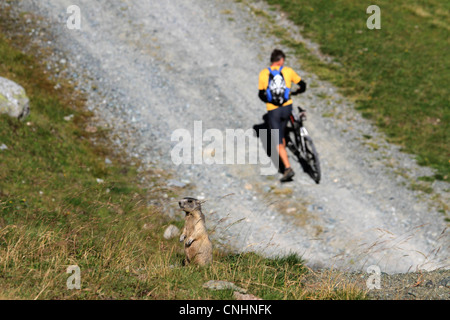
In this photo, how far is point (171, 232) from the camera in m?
8.50

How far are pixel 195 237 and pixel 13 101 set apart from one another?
25.3ft

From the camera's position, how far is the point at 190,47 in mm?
15672

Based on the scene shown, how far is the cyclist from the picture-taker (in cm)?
977

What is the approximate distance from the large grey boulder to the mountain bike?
273 inches

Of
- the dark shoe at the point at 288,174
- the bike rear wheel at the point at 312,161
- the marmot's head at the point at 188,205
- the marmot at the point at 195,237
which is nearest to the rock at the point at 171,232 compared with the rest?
the marmot at the point at 195,237

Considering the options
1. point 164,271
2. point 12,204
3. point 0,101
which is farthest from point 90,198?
point 164,271

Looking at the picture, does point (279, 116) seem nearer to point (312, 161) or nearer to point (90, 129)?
point (312, 161)

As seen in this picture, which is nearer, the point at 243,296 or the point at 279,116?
the point at 243,296

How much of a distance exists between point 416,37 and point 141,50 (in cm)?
1094

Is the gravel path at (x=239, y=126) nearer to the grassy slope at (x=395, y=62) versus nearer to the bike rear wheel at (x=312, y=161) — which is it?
the bike rear wheel at (x=312, y=161)

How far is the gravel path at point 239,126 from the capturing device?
9.04 m

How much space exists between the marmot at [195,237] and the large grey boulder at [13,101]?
7.32m

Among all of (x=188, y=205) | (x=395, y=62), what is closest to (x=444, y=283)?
(x=188, y=205)

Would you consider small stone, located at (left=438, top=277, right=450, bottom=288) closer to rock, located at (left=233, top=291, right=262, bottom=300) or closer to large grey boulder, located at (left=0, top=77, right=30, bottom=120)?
rock, located at (left=233, top=291, right=262, bottom=300)
